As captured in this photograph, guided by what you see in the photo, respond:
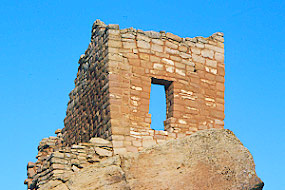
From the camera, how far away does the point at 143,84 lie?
12344mm

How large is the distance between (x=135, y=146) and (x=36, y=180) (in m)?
2.28

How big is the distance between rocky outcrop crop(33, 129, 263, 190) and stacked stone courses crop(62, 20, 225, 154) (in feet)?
3.16

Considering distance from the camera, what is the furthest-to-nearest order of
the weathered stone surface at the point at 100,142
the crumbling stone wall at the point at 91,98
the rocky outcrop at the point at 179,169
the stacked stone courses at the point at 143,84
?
the crumbling stone wall at the point at 91,98
the stacked stone courses at the point at 143,84
the weathered stone surface at the point at 100,142
the rocky outcrop at the point at 179,169

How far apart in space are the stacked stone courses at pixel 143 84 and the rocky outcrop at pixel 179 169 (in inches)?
37.9

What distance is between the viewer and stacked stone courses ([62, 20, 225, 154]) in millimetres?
11898

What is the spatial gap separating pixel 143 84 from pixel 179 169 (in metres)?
2.73

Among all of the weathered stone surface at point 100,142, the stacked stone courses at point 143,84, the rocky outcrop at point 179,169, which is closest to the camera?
the rocky outcrop at point 179,169

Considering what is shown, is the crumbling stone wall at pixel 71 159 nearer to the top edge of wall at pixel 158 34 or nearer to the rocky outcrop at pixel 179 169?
the rocky outcrop at pixel 179 169

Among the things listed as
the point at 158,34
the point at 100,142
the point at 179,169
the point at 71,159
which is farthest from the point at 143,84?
the point at 179,169

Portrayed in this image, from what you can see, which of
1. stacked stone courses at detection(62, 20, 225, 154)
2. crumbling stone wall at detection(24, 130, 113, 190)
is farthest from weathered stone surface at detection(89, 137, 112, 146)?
stacked stone courses at detection(62, 20, 225, 154)

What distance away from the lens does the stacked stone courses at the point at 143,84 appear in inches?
468

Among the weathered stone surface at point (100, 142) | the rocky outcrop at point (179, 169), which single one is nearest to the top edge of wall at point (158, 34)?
the weathered stone surface at point (100, 142)

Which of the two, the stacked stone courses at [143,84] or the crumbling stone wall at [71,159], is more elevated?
the stacked stone courses at [143,84]

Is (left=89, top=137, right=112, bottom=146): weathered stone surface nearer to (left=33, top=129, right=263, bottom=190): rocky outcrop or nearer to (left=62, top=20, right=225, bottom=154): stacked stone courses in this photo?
(left=62, top=20, right=225, bottom=154): stacked stone courses
